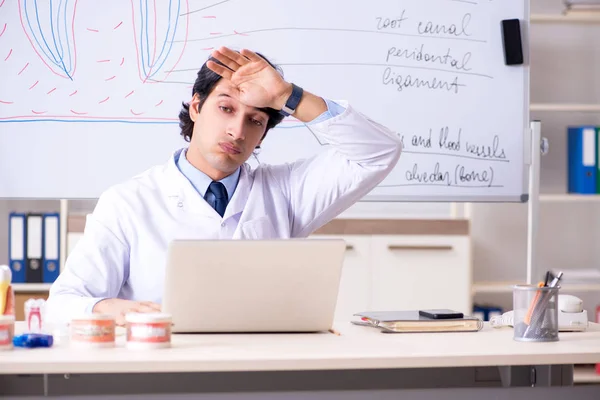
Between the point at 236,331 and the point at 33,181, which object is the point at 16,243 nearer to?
the point at 33,181

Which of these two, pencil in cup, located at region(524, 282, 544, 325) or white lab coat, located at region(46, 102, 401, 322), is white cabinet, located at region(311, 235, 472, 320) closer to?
white lab coat, located at region(46, 102, 401, 322)

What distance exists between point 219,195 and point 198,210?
90 mm

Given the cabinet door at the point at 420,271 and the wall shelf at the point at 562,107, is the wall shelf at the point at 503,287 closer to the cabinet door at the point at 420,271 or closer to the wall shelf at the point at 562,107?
the cabinet door at the point at 420,271

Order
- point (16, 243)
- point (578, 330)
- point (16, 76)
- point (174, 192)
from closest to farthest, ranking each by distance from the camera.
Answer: point (578, 330)
point (174, 192)
point (16, 76)
point (16, 243)

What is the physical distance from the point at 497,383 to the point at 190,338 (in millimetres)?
539

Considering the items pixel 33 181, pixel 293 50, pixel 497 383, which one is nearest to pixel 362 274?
pixel 293 50

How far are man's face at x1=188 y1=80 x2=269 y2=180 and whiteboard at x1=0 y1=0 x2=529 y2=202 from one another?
0.72m

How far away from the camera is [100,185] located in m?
2.81

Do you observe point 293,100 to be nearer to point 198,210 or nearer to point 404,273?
point 198,210

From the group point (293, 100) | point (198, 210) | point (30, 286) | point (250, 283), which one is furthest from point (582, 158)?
point (250, 283)

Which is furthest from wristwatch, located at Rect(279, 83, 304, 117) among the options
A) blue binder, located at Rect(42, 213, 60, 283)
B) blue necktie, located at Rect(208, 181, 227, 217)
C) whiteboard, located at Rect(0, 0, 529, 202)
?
blue binder, located at Rect(42, 213, 60, 283)

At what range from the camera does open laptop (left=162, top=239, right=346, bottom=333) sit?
1401 mm

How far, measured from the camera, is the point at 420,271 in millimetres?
3258

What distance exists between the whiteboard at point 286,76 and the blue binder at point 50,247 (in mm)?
377
